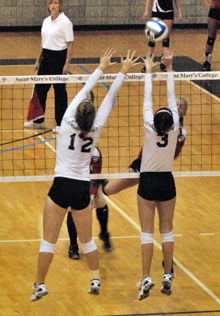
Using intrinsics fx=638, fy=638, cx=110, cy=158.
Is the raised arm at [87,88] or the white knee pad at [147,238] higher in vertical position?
the raised arm at [87,88]

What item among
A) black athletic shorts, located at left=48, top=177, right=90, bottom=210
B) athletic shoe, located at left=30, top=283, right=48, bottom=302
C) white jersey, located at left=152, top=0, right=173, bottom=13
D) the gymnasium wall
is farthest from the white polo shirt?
the gymnasium wall

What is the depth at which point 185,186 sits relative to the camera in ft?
29.3

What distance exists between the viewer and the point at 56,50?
420 inches

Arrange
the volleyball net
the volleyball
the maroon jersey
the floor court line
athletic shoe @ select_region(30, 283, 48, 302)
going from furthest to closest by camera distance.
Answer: the volleyball net
the maroon jersey
the volleyball
the floor court line
athletic shoe @ select_region(30, 283, 48, 302)

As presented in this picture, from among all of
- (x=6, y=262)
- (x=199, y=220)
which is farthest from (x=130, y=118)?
(x=6, y=262)

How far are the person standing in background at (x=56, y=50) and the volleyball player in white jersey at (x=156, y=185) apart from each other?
477 cm

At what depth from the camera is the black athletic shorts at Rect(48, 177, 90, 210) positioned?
17.7 feet

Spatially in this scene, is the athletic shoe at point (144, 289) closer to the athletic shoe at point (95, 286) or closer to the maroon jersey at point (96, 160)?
the athletic shoe at point (95, 286)

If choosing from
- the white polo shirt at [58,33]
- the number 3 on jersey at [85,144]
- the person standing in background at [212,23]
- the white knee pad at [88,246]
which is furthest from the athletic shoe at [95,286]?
the person standing in background at [212,23]

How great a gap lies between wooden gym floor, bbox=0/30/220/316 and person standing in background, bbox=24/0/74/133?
2143 millimetres

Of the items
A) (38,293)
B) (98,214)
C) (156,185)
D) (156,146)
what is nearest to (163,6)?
(98,214)

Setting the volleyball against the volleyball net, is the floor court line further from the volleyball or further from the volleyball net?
the volleyball

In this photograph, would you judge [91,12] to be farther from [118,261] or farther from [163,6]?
[118,261]

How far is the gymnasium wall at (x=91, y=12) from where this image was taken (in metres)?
19.4
